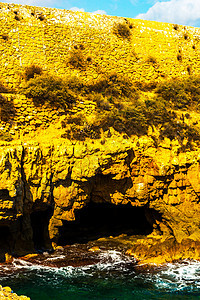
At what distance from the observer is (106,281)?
14.9 meters

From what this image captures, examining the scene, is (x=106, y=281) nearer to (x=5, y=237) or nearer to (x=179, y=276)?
(x=179, y=276)

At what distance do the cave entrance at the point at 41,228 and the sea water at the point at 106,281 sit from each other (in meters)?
2.07

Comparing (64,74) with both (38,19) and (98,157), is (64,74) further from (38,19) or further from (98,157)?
(98,157)

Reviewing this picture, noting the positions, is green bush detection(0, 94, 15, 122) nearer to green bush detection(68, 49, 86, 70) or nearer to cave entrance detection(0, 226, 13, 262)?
cave entrance detection(0, 226, 13, 262)

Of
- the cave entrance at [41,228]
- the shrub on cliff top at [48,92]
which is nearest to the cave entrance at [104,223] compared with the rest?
the cave entrance at [41,228]

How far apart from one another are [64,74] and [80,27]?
4.58 meters

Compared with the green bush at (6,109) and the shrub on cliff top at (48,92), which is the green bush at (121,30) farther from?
the green bush at (6,109)

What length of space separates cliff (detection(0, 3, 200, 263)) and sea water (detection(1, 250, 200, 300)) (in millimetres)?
1368

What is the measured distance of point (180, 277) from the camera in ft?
49.6

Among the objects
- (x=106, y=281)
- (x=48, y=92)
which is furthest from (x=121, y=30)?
(x=106, y=281)

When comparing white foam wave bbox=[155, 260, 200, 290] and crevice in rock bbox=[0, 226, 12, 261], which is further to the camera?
crevice in rock bbox=[0, 226, 12, 261]

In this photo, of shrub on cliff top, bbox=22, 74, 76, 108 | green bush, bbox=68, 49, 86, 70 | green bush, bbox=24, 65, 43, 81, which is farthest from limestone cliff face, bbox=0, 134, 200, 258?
green bush, bbox=68, 49, 86, 70

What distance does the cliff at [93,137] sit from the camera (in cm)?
1745

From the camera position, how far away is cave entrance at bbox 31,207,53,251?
18516 millimetres
